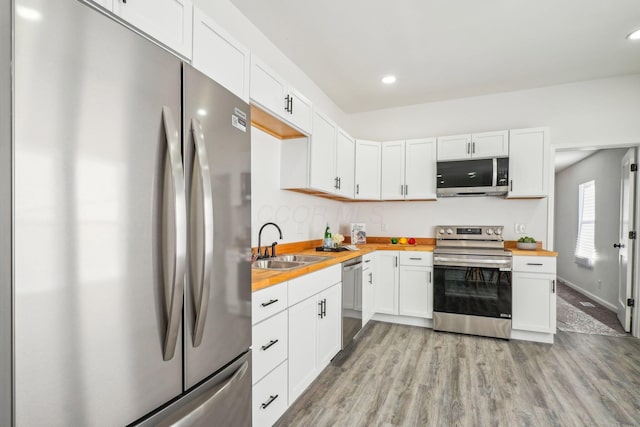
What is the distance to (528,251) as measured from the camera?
335 cm

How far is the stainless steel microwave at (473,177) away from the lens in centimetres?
355

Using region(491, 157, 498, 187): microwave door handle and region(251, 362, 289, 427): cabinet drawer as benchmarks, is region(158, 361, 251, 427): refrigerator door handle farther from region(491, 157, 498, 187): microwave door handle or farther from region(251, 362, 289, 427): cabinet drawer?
region(491, 157, 498, 187): microwave door handle

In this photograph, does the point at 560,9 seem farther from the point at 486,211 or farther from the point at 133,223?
the point at 133,223

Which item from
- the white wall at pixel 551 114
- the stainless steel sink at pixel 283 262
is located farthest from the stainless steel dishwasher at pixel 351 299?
the white wall at pixel 551 114

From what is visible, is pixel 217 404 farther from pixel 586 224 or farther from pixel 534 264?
pixel 586 224

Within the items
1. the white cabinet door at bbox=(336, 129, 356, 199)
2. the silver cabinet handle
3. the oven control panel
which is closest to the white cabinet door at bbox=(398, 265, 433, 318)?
the oven control panel

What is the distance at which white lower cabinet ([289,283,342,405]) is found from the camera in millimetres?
2010

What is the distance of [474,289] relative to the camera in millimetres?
3385

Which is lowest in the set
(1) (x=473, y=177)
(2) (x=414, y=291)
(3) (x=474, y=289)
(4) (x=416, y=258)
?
(2) (x=414, y=291)

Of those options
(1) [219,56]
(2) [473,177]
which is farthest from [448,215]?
(1) [219,56]

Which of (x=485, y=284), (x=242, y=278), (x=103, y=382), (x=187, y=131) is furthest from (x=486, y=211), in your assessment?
(x=103, y=382)

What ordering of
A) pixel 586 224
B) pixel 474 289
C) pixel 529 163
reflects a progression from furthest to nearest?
1. pixel 586 224
2. pixel 529 163
3. pixel 474 289

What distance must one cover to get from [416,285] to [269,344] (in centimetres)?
242

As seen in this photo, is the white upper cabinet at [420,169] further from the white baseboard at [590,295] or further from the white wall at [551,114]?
the white baseboard at [590,295]
